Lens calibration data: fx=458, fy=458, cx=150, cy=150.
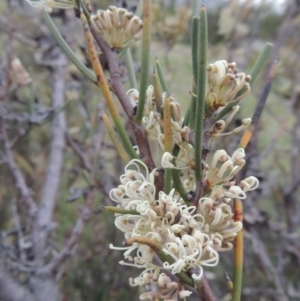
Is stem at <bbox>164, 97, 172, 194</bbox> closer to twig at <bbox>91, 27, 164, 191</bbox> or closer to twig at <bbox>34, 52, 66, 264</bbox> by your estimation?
twig at <bbox>91, 27, 164, 191</bbox>

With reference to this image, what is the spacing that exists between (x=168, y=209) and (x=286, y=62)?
A: 1524 mm

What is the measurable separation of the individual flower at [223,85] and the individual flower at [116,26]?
7cm

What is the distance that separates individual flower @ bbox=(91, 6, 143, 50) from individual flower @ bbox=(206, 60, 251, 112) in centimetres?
7

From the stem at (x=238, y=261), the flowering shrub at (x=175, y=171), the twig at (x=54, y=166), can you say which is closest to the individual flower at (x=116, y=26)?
the flowering shrub at (x=175, y=171)

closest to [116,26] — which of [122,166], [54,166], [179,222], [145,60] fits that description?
[145,60]

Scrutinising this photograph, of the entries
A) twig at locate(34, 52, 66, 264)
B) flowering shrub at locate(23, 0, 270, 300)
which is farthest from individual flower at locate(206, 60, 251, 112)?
twig at locate(34, 52, 66, 264)

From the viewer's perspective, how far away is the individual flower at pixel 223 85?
0.30 meters

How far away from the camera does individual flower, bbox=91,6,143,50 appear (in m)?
0.33

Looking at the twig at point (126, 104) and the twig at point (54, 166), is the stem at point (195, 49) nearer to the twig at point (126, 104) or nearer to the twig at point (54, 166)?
the twig at point (126, 104)

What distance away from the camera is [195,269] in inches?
11.6

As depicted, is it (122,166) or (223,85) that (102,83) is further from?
(122,166)

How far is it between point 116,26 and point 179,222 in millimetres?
148

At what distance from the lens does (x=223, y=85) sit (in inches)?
12.0

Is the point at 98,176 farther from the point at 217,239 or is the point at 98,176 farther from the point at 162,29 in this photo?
the point at 162,29
